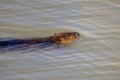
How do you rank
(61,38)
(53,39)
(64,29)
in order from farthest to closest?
(64,29) → (61,38) → (53,39)

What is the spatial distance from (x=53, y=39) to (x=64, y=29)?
51cm

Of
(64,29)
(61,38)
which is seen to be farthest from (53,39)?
(64,29)

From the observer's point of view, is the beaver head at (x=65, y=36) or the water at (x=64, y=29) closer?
the water at (x=64, y=29)

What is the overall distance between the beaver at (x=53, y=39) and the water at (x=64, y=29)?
5.4 inches

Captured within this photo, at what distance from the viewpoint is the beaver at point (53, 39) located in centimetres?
814

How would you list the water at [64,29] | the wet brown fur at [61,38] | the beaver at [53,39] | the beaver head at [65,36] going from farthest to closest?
the beaver head at [65,36] → the wet brown fur at [61,38] → the beaver at [53,39] → the water at [64,29]

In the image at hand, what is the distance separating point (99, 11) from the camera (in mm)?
9492

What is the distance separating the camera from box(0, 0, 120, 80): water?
7.61 meters

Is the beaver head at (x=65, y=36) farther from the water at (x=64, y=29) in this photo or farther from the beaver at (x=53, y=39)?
the water at (x=64, y=29)

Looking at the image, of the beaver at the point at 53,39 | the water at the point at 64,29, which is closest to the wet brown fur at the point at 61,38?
the beaver at the point at 53,39

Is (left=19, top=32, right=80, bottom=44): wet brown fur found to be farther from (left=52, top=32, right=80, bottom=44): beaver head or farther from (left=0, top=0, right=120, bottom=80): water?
(left=0, top=0, right=120, bottom=80): water

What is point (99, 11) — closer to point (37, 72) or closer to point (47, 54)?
point (47, 54)

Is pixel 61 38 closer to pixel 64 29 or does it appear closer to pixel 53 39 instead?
pixel 53 39

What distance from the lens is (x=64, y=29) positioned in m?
8.84
